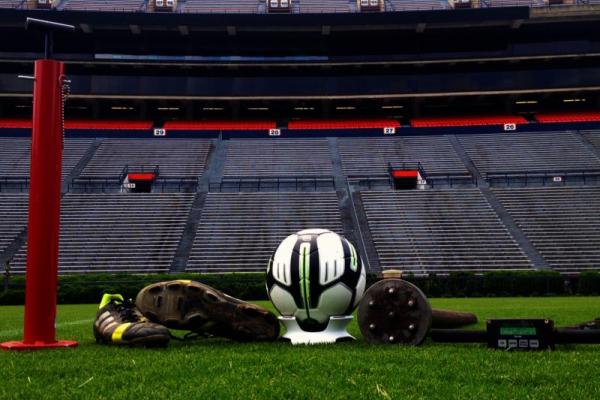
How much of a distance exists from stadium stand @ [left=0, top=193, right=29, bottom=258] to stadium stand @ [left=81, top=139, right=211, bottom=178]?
430 cm

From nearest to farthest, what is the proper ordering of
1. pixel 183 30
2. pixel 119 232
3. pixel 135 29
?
pixel 119 232 → pixel 135 29 → pixel 183 30

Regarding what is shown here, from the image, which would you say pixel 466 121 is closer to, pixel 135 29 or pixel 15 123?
pixel 135 29

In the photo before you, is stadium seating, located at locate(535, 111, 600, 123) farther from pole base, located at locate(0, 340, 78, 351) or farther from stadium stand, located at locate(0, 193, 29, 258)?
pole base, located at locate(0, 340, 78, 351)

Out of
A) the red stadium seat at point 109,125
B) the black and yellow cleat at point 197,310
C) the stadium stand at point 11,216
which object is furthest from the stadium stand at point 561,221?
the red stadium seat at point 109,125

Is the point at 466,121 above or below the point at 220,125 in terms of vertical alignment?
above

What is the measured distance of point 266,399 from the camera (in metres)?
3.18

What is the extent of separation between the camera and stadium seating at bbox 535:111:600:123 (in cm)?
4162

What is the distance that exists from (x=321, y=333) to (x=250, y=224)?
21775mm

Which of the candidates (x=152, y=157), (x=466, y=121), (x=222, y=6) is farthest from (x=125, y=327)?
(x=222, y=6)

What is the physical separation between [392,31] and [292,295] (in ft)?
129

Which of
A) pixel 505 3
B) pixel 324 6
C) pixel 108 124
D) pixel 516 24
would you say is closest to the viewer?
pixel 516 24

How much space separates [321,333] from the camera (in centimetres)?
605

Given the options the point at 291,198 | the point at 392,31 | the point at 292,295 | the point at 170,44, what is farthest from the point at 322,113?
the point at 292,295

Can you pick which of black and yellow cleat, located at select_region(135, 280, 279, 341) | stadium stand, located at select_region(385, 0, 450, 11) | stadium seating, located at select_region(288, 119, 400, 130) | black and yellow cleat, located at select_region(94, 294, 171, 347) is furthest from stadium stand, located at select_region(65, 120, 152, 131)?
black and yellow cleat, located at select_region(135, 280, 279, 341)
